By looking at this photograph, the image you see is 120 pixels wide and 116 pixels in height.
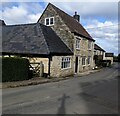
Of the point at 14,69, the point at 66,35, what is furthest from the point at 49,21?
the point at 14,69

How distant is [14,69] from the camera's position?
18.9 metres

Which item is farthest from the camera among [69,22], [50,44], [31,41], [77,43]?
[69,22]

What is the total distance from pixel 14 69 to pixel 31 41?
7411 mm

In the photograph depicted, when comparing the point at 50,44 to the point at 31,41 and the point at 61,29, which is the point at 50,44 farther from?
the point at 61,29

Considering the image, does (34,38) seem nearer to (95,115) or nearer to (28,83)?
(28,83)

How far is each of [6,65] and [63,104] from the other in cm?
858

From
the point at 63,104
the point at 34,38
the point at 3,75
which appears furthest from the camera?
the point at 34,38

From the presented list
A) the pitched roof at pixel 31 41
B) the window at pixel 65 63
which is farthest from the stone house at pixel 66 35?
the pitched roof at pixel 31 41

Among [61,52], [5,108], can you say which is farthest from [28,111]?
[61,52]

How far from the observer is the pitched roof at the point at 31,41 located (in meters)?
24.2

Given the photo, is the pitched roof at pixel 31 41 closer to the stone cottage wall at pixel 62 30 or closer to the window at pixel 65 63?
the window at pixel 65 63

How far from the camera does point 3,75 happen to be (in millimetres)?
17953

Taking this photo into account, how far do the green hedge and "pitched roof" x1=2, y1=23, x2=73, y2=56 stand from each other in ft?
12.9

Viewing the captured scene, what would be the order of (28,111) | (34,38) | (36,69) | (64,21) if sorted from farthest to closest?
(64,21) < (34,38) < (36,69) < (28,111)
